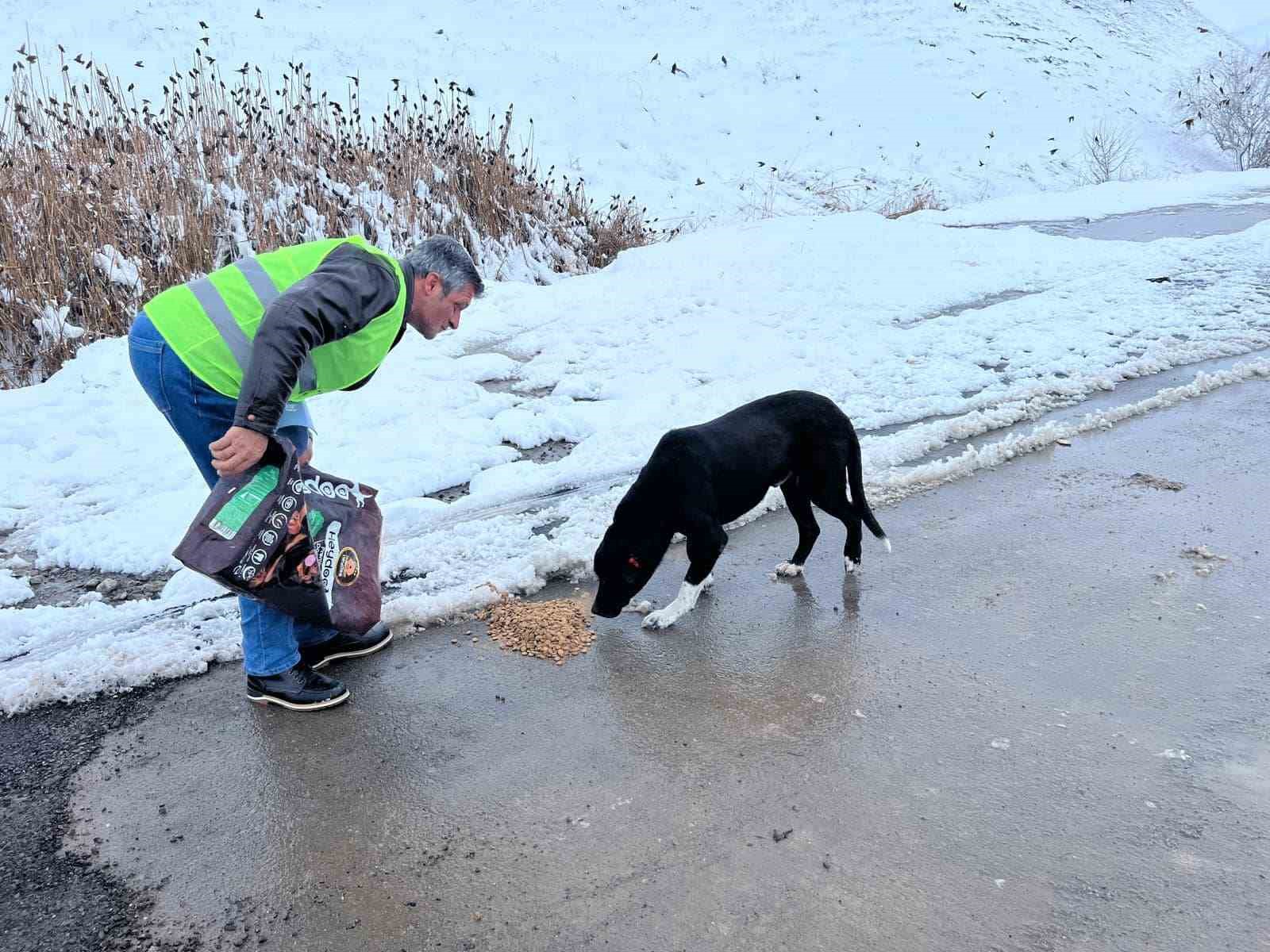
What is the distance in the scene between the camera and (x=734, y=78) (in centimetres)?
2411

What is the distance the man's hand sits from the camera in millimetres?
2809

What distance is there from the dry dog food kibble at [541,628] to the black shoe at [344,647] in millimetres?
427

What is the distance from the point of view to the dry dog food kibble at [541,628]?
145 inches

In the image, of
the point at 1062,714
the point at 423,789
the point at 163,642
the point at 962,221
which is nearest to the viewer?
the point at 423,789

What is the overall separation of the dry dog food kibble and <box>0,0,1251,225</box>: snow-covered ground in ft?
38.9

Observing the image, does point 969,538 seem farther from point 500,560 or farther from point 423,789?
point 423,789

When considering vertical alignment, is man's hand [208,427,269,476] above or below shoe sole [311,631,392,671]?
above

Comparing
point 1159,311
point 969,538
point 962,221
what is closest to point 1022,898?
point 969,538

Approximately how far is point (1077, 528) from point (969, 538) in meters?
0.50

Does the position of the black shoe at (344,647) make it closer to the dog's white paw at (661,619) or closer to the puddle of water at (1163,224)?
the dog's white paw at (661,619)

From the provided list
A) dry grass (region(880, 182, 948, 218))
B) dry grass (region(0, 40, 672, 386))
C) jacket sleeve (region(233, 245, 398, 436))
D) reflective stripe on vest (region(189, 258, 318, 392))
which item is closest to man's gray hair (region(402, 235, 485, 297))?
jacket sleeve (region(233, 245, 398, 436))

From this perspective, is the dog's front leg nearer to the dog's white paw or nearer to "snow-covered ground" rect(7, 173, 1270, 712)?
the dog's white paw

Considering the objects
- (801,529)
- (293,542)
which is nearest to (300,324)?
(293,542)

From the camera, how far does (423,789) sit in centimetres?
288
